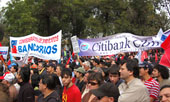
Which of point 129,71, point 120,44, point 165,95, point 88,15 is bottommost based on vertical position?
point 165,95

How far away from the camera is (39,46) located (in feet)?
31.8

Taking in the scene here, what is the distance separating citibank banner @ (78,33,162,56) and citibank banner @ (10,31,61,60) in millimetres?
1513

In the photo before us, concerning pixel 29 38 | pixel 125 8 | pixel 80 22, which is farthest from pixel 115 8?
pixel 29 38

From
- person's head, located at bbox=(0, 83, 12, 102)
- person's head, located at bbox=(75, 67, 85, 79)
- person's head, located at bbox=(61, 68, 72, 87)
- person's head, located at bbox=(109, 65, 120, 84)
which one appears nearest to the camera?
person's head, located at bbox=(0, 83, 12, 102)

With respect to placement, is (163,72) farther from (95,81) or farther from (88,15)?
(88,15)

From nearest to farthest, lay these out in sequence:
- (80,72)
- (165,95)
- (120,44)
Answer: (165,95), (80,72), (120,44)

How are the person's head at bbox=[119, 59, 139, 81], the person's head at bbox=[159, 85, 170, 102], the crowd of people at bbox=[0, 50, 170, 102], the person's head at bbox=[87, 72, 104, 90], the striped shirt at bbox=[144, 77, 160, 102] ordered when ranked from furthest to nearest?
the striped shirt at bbox=[144, 77, 160, 102] → the person's head at bbox=[87, 72, 104, 90] → the person's head at bbox=[119, 59, 139, 81] → the crowd of people at bbox=[0, 50, 170, 102] → the person's head at bbox=[159, 85, 170, 102]

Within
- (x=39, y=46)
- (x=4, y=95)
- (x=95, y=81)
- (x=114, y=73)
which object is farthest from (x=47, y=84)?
(x=39, y=46)

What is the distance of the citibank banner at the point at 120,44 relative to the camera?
350 inches

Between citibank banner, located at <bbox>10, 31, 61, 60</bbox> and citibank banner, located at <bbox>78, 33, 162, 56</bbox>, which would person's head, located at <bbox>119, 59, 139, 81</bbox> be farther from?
citibank banner, located at <bbox>10, 31, 61, 60</bbox>

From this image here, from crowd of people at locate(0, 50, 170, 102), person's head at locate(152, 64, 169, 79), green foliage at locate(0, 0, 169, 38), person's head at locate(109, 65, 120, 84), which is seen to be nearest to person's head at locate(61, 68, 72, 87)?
crowd of people at locate(0, 50, 170, 102)

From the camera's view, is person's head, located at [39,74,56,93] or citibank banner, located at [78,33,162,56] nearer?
person's head, located at [39,74,56,93]

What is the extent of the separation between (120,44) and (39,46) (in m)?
3.59

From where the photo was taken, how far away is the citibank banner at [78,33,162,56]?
350 inches
